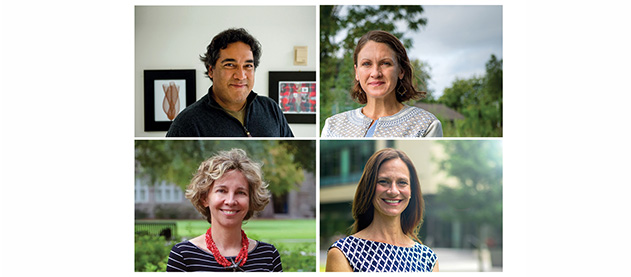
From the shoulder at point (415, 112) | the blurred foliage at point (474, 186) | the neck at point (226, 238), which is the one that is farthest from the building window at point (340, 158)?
the neck at point (226, 238)

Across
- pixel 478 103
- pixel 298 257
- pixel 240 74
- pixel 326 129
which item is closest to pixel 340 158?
pixel 326 129

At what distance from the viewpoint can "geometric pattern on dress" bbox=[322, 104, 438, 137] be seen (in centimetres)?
405

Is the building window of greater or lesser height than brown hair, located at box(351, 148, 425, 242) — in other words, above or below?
above

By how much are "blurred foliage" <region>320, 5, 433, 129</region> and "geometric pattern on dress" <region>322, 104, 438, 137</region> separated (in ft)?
0.17

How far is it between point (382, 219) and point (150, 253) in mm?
1400

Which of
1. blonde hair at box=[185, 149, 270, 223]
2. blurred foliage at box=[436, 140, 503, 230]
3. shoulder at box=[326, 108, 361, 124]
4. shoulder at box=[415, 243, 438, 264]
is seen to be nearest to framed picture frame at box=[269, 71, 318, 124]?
shoulder at box=[326, 108, 361, 124]

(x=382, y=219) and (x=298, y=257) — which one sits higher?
(x=382, y=219)

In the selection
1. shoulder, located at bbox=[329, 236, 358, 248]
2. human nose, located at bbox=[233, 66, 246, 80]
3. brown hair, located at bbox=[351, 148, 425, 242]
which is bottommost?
shoulder, located at bbox=[329, 236, 358, 248]

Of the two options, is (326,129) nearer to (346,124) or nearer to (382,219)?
(346,124)

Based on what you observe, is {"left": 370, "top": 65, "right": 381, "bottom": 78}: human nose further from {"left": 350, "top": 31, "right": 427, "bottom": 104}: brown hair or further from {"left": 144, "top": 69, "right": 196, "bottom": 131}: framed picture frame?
{"left": 144, "top": 69, "right": 196, "bottom": 131}: framed picture frame

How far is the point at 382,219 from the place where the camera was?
13.5 ft

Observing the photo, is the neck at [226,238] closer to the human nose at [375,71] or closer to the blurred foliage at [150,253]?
the blurred foliage at [150,253]

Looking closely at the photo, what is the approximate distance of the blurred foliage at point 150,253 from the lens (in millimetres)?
4141
